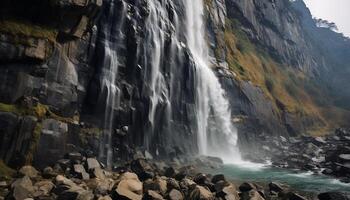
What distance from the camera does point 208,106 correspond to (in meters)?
58.9

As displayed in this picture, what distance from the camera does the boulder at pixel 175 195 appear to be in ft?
69.1

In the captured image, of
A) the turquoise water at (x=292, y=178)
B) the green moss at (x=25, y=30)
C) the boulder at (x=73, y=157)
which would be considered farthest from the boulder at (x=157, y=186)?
the green moss at (x=25, y=30)

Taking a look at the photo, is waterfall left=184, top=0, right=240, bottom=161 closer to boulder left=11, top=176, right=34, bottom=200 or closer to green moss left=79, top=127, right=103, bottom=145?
green moss left=79, top=127, right=103, bottom=145

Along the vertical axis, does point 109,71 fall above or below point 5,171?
above

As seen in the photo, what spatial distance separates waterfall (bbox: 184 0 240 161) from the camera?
56000 mm

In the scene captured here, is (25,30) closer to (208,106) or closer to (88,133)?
(88,133)

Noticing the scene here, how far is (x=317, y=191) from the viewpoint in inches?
1217

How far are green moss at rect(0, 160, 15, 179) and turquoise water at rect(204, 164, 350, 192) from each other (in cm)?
1973

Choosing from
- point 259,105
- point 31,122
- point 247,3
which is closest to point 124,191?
point 31,122

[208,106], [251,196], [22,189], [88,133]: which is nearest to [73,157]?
[88,133]

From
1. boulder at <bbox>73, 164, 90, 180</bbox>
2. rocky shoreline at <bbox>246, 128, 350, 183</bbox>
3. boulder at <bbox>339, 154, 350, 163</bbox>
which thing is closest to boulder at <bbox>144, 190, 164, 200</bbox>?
boulder at <bbox>73, 164, 90, 180</bbox>

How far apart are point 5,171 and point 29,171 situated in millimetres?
1461

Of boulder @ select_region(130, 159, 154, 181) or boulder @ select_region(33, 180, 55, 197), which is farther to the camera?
boulder @ select_region(130, 159, 154, 181)

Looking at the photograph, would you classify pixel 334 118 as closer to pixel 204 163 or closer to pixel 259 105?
pixel 259 105
